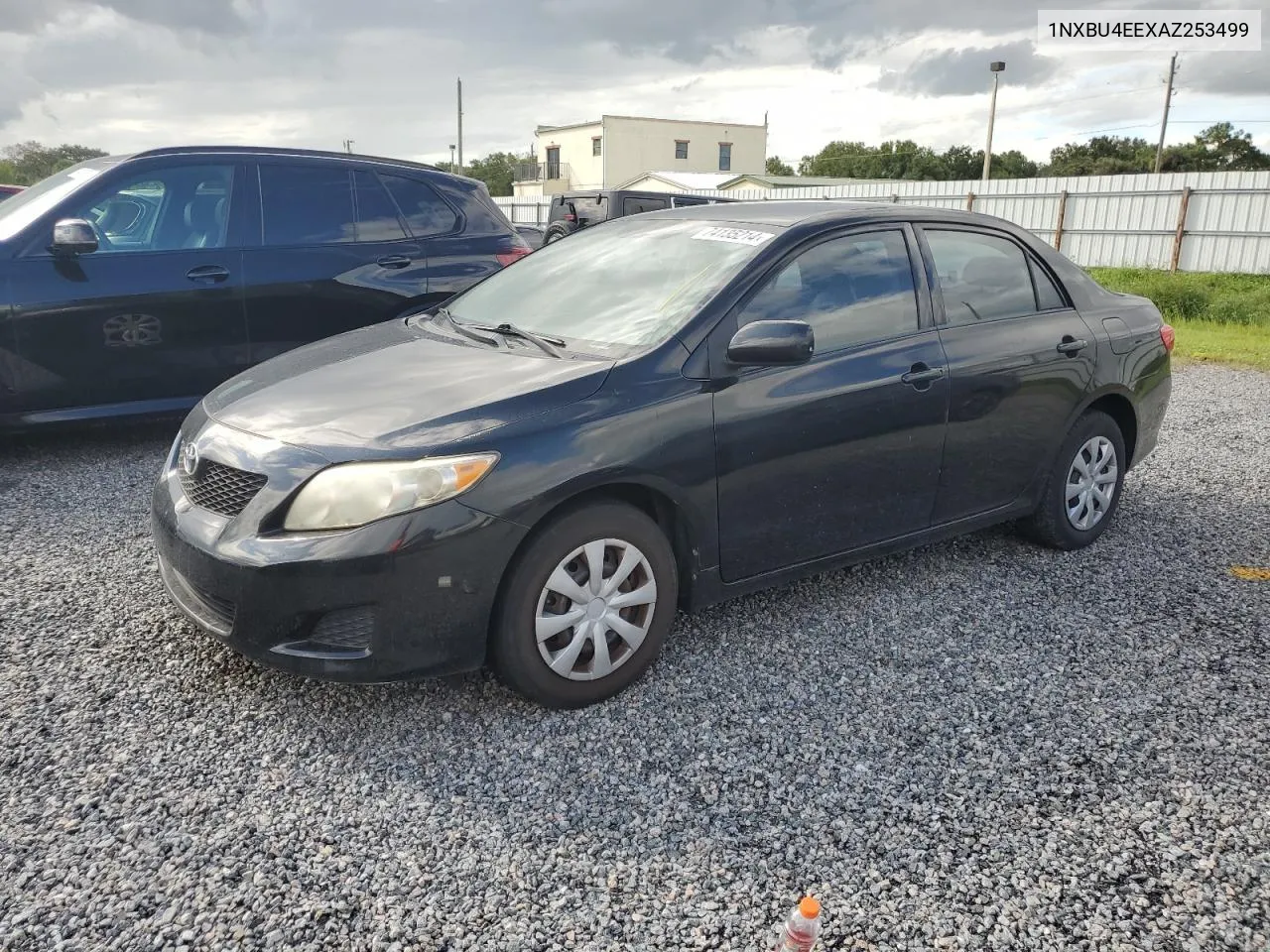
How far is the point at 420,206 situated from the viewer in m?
6.75

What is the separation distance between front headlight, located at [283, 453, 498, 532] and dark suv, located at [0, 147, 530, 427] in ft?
11.9

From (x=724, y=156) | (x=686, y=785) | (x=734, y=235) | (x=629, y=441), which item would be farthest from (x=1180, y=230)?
(x=724, y=156)

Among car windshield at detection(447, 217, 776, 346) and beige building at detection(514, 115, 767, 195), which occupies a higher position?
beige building at detection(514, 115, 767, 195)

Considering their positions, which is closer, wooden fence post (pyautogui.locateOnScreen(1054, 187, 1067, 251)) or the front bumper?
the front bumper

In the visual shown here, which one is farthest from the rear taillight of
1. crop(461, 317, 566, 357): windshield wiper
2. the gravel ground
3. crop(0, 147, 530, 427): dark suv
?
the gravel ground

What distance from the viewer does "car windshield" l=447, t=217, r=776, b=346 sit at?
11.5ft

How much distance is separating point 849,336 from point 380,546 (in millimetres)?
1981

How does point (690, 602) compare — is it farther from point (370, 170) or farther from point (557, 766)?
point (370, 170)

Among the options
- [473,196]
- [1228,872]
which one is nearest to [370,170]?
[473,196]

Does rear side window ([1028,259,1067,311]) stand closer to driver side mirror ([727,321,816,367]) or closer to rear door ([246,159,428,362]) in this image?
driver side mirror ([727,321,816,367])

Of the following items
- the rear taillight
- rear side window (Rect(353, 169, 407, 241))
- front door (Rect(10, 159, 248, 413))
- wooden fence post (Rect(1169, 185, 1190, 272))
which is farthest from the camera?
wooden fence post (Rect(1169, 185, 1190, 272))

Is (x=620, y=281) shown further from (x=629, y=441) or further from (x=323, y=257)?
(x=323, y=257)

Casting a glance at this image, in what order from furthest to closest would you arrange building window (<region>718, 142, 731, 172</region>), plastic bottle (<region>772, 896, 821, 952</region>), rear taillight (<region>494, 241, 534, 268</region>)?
building window (<region>718, 142, 731, 172</region>) < rear taillight (<region>494, 241, 534, 268</region>) < plastic bottle (<region>772, 896, 821, 952</region>)

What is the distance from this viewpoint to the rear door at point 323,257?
20.3 feet
